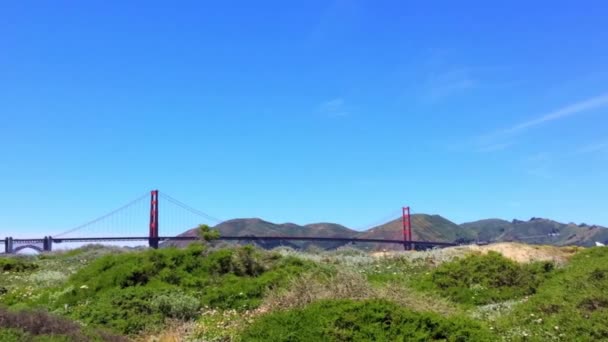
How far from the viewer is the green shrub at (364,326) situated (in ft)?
25.2

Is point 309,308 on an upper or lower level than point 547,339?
upper

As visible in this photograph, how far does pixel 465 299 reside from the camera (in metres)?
14.3

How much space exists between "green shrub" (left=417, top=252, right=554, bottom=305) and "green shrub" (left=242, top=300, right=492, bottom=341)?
20.9ft

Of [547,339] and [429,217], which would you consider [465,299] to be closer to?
[547,339]

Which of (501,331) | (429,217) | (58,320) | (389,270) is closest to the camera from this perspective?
(58,320)

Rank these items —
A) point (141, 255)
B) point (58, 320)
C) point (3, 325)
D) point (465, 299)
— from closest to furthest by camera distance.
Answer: point (3, 325)
point (58, 320)
point (465, 299)
point (141, 255)

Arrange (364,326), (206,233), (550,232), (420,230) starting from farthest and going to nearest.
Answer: (550,232) → (420,230) → (206,233) → (364,326)

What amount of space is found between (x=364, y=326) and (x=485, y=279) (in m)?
8.77

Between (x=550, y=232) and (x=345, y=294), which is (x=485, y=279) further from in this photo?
(x=550, y=232)

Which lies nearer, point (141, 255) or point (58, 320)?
point (58, 320)

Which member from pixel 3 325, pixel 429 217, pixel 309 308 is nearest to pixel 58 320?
pixel 3 325

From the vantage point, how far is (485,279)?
51.1 ft

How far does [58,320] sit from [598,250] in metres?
16.4

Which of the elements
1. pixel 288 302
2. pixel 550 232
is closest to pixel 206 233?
pixel 288 302
